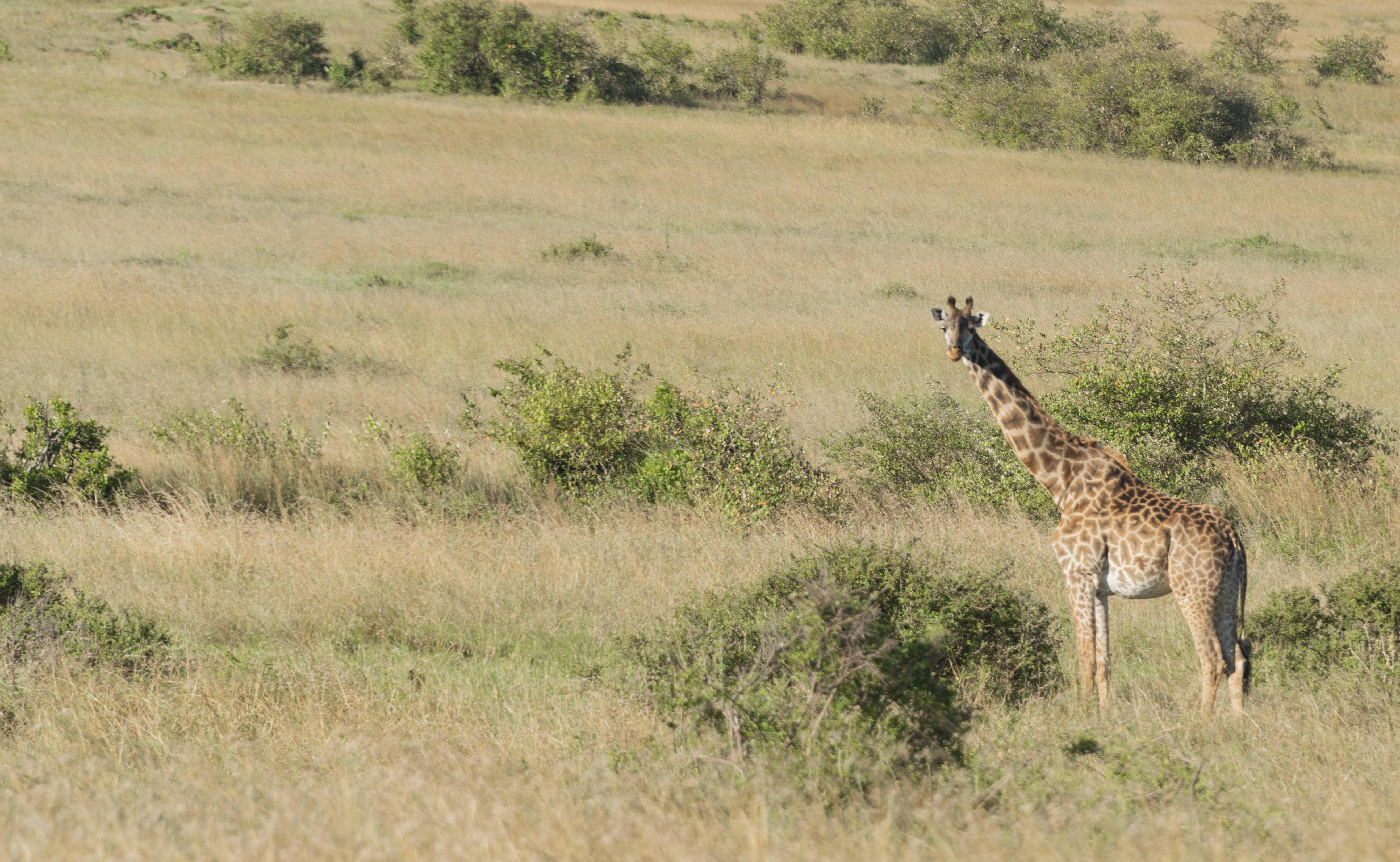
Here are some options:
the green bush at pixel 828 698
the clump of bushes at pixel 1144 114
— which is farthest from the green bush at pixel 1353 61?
the green bush at pixel 828 698

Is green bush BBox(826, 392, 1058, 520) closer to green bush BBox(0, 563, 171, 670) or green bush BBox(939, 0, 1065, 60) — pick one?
green bush BBox(0, 563, 171, 670)

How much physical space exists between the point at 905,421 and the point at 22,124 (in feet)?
117

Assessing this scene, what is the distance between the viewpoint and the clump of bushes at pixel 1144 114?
42.7 meters

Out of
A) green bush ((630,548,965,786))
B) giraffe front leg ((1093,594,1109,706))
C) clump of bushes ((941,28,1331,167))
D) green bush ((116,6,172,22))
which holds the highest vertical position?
green bush ((116,6,172,22))

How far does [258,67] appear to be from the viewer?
166ft

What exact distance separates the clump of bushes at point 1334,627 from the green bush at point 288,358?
42.1ft

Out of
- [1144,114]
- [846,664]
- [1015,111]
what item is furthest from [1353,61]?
[846,664]

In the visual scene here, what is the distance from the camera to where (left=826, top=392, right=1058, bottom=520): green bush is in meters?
11.4

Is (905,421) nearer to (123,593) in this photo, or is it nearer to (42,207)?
(123,593)

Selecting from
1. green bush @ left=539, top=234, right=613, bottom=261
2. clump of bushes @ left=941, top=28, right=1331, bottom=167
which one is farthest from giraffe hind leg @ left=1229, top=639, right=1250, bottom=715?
clump of bushes @ left=941, top=28, right=1331, bottom=167

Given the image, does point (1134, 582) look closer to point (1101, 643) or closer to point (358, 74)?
point (1101, 643)

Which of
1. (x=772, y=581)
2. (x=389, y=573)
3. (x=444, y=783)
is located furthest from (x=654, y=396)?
(x=444, y=783)

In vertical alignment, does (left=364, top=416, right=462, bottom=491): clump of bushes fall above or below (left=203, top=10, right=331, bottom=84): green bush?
below

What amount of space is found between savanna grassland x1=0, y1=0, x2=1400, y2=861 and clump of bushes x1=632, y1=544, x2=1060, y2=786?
23 centimetres
